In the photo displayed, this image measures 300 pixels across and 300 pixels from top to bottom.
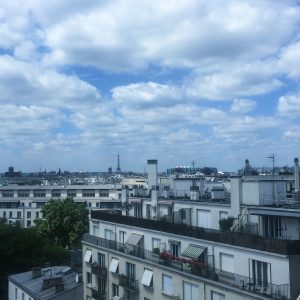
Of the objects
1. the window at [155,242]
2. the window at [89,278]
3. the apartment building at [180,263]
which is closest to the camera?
the apartment building at [180,263]

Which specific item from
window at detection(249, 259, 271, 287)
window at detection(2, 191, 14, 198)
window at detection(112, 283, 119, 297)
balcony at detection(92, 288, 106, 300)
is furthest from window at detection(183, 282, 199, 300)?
window at detection(2, 191, 14, 198)

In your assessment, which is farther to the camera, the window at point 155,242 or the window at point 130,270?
the window at point 130,270

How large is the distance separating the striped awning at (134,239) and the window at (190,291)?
308 inches

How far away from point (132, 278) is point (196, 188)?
8.41 meters

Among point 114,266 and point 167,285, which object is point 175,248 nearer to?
point 167,285

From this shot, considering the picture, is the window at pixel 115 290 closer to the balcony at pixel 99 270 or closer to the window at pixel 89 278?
the balcony at pixel 99 270

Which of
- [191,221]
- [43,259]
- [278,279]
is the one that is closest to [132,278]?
[191,221]

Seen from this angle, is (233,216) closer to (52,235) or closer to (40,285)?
(40,285)

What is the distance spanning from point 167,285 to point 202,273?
421 cm

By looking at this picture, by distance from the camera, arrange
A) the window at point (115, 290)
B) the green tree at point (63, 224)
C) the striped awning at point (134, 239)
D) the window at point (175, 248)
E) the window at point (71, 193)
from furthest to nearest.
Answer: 1. the window at point (71, 193)
2. the green tree at point (63, 224)
3. the window at point (115, 290)
4. the striped awning at point (134, 239)
5. the window at point (175, 248)

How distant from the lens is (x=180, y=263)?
31734 millimetres

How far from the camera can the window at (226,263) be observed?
93.8ft

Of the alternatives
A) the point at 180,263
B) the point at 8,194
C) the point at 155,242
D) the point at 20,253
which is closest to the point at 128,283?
the point at 155,242

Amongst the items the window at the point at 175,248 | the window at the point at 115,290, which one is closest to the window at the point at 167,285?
the window at the point at 175,248
